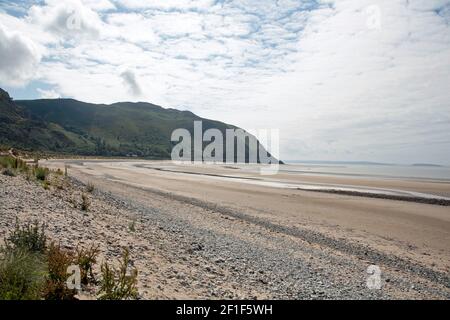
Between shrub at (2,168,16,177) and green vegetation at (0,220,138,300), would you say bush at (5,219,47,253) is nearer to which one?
green vegetation at (0,220,138,300)

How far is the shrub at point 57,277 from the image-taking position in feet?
16.5

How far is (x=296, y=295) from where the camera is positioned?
23.5 ft

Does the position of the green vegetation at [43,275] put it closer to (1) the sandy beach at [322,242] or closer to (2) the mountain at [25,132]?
(1) the sandy beach at [322,242]

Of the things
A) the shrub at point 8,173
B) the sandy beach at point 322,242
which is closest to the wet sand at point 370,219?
the sandy beach at point 322,242

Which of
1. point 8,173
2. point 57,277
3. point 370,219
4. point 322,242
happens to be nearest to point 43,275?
point 57,277

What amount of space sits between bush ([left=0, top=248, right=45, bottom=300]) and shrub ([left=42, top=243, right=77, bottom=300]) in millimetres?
122

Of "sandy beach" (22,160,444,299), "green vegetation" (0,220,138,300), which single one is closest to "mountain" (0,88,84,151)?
"sandy beach" (22,160,444,299)

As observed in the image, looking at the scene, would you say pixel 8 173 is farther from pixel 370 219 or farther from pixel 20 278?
pixel 370 219

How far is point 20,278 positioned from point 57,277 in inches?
22.7

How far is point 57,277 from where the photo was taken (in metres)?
5.52

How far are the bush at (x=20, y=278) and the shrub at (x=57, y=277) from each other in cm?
12

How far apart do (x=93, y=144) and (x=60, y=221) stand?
164 m
